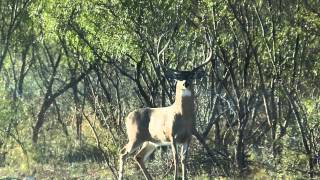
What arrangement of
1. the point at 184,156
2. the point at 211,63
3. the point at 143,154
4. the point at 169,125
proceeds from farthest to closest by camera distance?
the point at 211,63 → the point at 143,154 → the point at 169,125 → the point at 184,156

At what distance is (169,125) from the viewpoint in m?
12.9

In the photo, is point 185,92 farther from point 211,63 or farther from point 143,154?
point 211,63

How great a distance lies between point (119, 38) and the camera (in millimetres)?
16875

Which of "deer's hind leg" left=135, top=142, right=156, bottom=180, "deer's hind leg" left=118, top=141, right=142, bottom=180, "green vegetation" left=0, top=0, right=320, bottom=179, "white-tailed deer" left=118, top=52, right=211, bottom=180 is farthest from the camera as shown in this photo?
"green vegetation" left=0, top=0, right=320, bottom=179

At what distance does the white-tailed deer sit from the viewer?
500 inches

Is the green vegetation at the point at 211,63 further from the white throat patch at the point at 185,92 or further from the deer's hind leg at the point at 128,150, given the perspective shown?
the deer's hind leg at the point at 128,150

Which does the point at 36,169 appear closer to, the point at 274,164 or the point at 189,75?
the point at 274,164

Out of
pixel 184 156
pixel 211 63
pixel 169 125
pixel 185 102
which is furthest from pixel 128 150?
pixel 211 63

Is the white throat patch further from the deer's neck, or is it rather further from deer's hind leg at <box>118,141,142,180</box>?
deer's hind leg at <box>118,141,142,180</box>

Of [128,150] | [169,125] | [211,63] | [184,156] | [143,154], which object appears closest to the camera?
[184,156]

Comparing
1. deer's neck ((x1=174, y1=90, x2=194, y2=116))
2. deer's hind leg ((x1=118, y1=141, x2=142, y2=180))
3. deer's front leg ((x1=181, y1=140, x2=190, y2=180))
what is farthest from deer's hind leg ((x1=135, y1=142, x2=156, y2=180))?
deer's neck ((x1=174, y1=90, x2=194, y2=116))

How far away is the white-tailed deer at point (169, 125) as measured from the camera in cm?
1270

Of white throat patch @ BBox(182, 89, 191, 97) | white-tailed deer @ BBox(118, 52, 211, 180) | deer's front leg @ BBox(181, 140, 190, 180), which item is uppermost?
white throat patch @ BBox(182, 89, 191, 97)

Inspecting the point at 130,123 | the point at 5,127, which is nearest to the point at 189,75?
the point at 130,123
